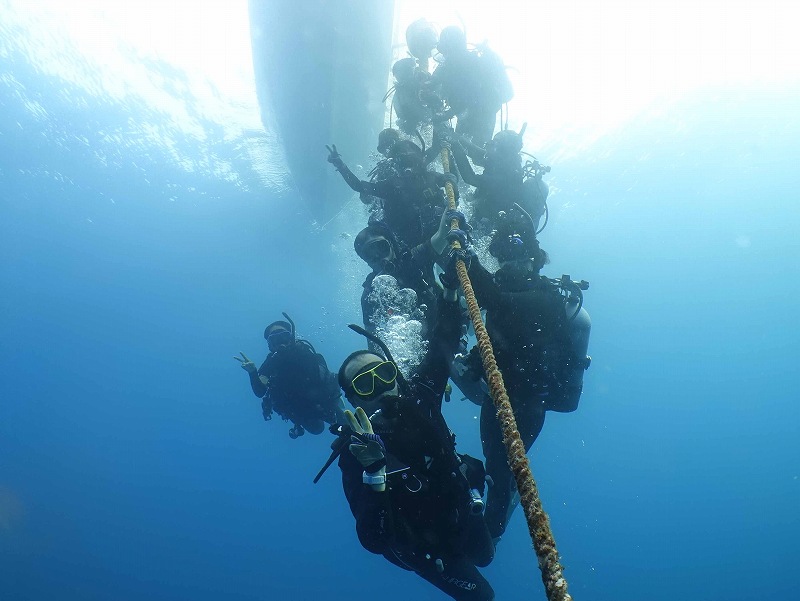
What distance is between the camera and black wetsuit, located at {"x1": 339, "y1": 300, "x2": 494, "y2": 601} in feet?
12.4

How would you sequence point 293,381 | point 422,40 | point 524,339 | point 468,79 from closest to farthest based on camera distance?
point 524,339
point 468,79
point 422,40
point 293,381

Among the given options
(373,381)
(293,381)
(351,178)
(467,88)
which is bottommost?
(373,381)

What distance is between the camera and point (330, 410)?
1138 cm

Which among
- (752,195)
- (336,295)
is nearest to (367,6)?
(336,295)

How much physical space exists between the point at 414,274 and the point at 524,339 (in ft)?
9.02

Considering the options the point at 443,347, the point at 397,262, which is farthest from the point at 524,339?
the point at 397,262

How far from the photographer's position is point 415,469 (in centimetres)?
408

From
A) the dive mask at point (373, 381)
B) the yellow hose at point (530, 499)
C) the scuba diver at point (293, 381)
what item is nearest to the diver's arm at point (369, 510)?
the dive mask at point (373, 381)

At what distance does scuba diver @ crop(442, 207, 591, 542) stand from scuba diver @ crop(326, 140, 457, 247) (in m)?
2.29

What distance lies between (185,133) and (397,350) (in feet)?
81.8

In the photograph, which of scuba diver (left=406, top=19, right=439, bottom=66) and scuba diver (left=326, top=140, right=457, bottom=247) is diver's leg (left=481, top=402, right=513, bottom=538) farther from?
scuba diver (left=406, top=19, right=439, bottom=66)

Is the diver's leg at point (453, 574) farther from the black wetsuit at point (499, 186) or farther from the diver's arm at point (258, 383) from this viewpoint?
the diver's arm at point (258, 383)

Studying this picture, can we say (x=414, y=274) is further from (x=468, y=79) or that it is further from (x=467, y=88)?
(x=468, y=79)

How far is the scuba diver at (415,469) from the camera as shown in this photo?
12.6ft
